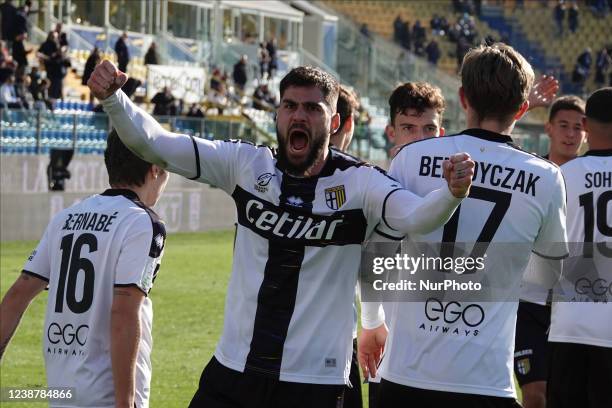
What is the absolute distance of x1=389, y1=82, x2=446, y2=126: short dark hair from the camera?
6.36 meters

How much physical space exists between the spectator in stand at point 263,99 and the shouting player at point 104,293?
97.2ft

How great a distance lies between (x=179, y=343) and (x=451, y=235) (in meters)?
7.89

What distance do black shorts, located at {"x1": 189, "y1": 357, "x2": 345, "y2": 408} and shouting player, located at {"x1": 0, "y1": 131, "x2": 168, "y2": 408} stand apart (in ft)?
1.13

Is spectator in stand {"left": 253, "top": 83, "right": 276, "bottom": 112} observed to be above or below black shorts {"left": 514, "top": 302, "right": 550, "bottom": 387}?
below

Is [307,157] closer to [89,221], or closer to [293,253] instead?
[293,253]

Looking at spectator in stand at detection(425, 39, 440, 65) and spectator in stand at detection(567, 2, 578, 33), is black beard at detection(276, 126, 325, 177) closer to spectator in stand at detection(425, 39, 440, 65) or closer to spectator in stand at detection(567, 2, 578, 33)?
spectator in stand at detection(425, 39, 440, 65)

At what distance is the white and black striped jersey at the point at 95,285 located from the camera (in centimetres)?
469

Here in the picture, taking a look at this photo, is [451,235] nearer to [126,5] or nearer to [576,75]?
[126,5]

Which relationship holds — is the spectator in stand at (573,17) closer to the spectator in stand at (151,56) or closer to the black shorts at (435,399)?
the spectator in stand at (151,56)

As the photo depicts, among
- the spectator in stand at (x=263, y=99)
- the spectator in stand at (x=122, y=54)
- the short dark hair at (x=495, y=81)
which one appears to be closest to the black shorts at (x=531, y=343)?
the short dark hair at (x=495, y=81)

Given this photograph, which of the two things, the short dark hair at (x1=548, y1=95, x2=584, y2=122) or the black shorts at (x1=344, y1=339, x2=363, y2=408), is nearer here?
the black shorts at (x1=344, y1=339, x2=363, y2=408)

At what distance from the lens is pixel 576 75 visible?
4294 cm

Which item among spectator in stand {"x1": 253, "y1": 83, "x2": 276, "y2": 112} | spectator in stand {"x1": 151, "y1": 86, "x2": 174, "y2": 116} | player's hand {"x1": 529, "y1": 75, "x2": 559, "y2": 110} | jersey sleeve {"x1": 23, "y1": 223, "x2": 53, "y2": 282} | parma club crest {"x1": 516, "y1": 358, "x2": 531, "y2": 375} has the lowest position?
spectator in stand {"x1": 253, "y1": 83, "x2": 276, "y2": 112}

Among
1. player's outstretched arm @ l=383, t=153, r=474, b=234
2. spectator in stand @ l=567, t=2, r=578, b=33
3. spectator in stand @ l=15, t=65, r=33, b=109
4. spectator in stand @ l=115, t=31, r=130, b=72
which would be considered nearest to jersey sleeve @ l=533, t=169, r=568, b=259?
player's outstretched arm @ l=383, t=153, r=474, b=234
